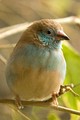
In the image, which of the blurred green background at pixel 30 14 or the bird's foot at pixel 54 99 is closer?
the bird's foot at pixel 54 99

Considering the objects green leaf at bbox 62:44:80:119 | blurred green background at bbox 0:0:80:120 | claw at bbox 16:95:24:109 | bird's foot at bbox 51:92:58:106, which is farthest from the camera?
blurred green background at bbox 0:0:80:120

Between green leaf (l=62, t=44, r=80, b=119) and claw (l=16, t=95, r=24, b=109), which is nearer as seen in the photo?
claw (l=16, t=95, r=24, b=109)

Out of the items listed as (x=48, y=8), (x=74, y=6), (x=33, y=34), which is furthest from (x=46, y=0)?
(x=33, y=34)

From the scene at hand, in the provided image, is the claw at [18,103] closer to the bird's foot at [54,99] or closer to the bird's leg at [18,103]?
the bird's leg at [18,103]

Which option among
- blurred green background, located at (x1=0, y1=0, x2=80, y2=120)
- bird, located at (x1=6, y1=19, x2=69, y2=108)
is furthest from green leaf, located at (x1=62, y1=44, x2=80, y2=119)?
blurred green background, located at (x1=0, y1=0, x2=80, y2=120)

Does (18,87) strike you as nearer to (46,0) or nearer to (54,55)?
(54,55)

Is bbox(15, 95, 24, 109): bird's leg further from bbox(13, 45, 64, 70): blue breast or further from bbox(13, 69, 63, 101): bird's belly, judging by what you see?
bbox(13, 45, 64, 70): blue breast

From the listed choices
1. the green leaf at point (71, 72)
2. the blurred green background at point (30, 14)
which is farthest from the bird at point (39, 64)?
the blurred green background at point (30, 14)

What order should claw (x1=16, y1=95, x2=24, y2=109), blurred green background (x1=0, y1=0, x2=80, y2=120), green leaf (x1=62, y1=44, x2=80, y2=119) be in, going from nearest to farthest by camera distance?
claw (x1=16, y1=95, x2=24, y2=109) → green leaf (x1=62, y1=44, x2=80, y2=119) → blurred green background (x1=0, y1=0, x2=80, y2=120)
